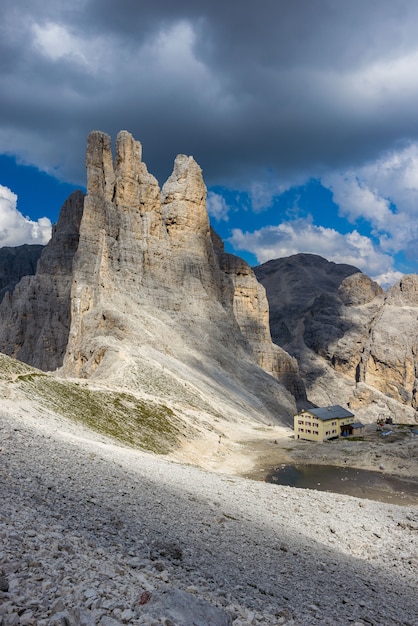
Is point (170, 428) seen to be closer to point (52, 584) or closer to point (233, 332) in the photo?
point (52, 584)

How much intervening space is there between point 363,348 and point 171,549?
6631 inches

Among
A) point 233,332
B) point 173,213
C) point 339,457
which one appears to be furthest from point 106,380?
point 173,213

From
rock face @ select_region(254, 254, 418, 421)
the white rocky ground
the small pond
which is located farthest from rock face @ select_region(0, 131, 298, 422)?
the white rocky ground

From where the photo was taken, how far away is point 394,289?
185 metres

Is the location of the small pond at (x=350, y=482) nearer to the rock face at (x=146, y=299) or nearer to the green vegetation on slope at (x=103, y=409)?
the green vegetation on slope at (x=103, y=409)

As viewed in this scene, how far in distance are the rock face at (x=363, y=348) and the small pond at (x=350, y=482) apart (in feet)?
310

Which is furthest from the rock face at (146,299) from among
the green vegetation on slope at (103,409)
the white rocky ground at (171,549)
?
the white rocky ground at (171,549)


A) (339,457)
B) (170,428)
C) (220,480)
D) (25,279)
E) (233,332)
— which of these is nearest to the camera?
(220,480)

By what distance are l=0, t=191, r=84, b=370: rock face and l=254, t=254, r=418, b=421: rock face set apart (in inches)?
3653

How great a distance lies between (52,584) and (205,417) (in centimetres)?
5984

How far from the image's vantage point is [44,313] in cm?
11781

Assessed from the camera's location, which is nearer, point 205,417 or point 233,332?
point 205,417

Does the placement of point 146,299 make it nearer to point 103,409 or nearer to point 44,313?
point 44,313

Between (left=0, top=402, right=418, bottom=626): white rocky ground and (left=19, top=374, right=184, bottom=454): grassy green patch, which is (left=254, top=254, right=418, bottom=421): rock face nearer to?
(left=19, top=374, right=184, bottom=454): grassy green patch
